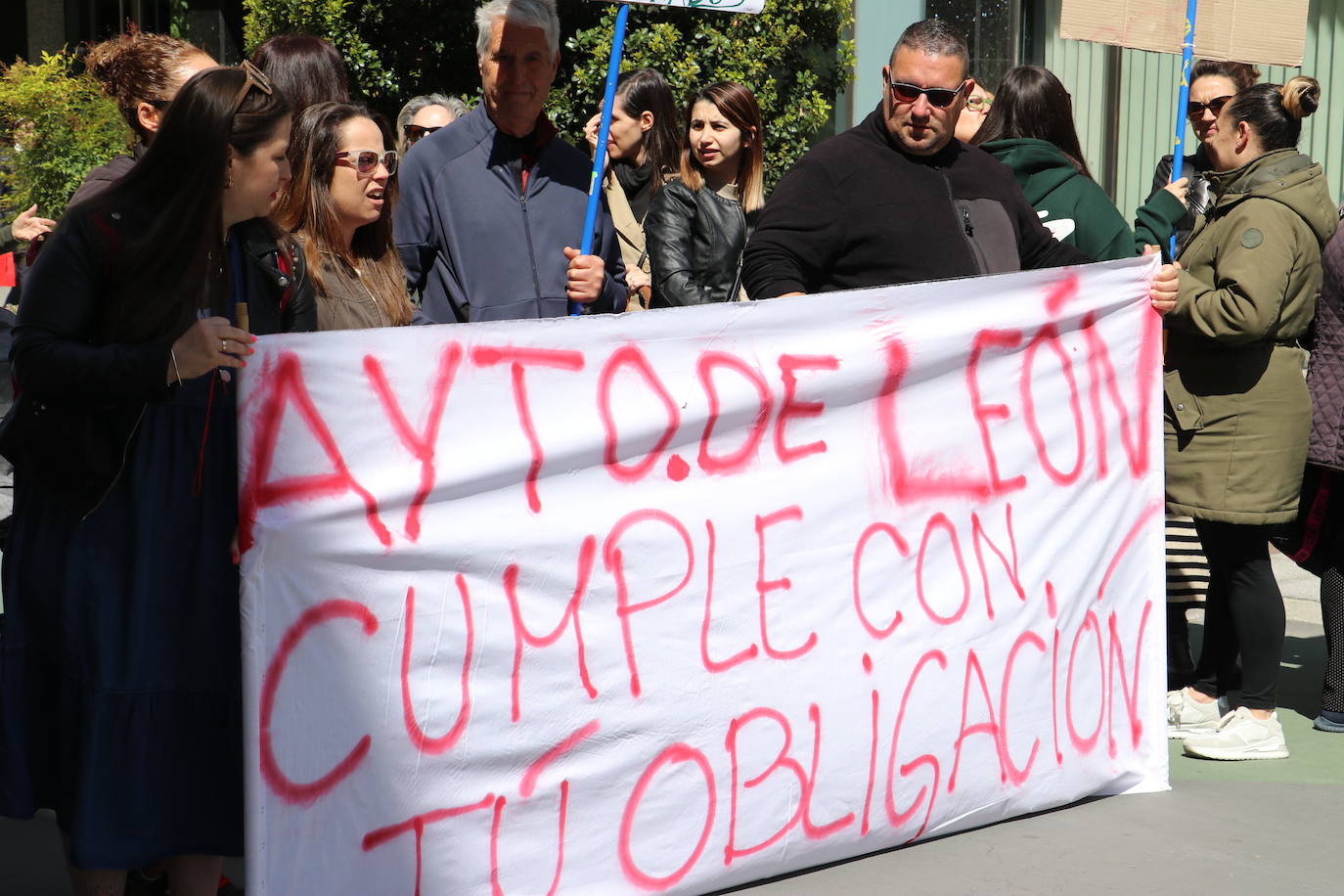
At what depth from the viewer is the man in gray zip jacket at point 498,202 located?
3977 mm

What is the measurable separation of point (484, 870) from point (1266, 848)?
1.90m

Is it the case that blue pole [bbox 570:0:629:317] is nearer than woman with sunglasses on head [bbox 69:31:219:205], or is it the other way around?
woman with sunglasses on head [bbox 69:31:219:205]

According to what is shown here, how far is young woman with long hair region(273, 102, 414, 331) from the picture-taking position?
11.1 feet

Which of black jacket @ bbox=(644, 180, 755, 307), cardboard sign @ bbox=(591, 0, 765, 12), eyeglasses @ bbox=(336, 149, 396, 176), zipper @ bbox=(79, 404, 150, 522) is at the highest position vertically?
cardboard sign @ bbox=(591, 0, 765, 12)

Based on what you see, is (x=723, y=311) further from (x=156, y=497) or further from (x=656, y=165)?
(x=656, y=165)

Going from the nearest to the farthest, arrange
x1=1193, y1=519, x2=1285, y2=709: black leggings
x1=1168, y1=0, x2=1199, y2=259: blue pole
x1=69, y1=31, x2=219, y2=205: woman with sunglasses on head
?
1. x1=69, y1=31, x2=219, y2=205: woman with sunglasses on head
2. x1=1168, y1=0, x2=1199, y2=259: blue pole
3. x1=1193, y1=519, x2=1285, y2=709: black leggings

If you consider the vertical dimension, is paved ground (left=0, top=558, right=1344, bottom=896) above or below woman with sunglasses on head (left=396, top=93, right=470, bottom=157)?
below

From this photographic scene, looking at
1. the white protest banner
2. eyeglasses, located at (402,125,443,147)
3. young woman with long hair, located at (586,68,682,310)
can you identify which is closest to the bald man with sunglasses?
the white protest banner

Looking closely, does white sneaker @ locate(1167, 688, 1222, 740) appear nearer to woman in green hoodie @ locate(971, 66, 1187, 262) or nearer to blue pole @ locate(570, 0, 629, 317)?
woman in green hoodie @ locate(971, 66, 1187, 262)

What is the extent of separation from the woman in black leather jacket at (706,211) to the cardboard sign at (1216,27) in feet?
4.19

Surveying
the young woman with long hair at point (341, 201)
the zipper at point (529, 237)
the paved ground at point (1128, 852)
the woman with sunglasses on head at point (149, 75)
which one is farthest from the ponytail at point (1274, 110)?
the woman with sunglasses on head at point (149, 75)

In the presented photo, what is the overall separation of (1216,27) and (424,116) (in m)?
3.14

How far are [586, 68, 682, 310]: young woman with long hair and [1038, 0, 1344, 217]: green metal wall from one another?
4262mm

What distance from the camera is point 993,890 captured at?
330 centimetres
